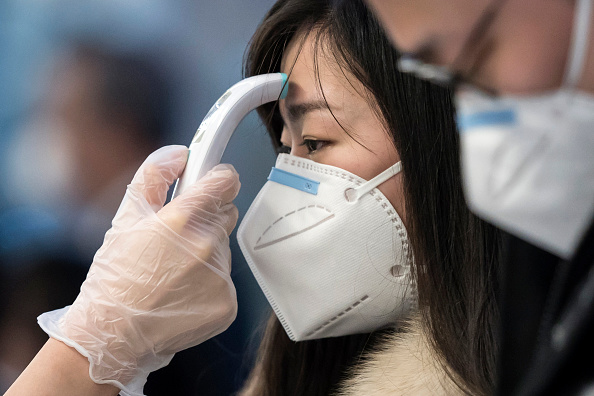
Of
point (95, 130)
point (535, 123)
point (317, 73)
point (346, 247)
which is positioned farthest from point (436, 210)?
point (95, 130)

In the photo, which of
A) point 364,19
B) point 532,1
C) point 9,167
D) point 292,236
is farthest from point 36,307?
point 532,1

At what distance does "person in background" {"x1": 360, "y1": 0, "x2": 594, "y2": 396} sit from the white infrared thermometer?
2.23 feet

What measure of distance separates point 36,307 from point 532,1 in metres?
1.98

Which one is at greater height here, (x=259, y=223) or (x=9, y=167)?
(x=259, y=223)

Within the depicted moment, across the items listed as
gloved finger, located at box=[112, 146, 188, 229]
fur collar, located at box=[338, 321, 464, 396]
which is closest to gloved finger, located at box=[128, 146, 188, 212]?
gloved finger, located at box=[112, 146, 188, 229]

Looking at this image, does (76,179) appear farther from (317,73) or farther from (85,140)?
(317,73)

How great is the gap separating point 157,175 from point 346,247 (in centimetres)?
45

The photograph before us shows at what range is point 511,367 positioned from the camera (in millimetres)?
589

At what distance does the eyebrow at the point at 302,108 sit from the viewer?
1.12m

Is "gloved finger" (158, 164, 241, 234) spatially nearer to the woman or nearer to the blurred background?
the woman

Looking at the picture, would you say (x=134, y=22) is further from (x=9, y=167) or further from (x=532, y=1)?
(x=532, y=1)

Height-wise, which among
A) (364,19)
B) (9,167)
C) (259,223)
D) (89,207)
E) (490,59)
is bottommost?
A: (89,207)

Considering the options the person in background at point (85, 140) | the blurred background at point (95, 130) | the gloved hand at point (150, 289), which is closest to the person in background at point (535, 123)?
the gloved hand at point (150, 289)

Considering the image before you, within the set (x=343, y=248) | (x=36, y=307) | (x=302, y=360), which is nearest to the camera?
(x=343, y=248)
